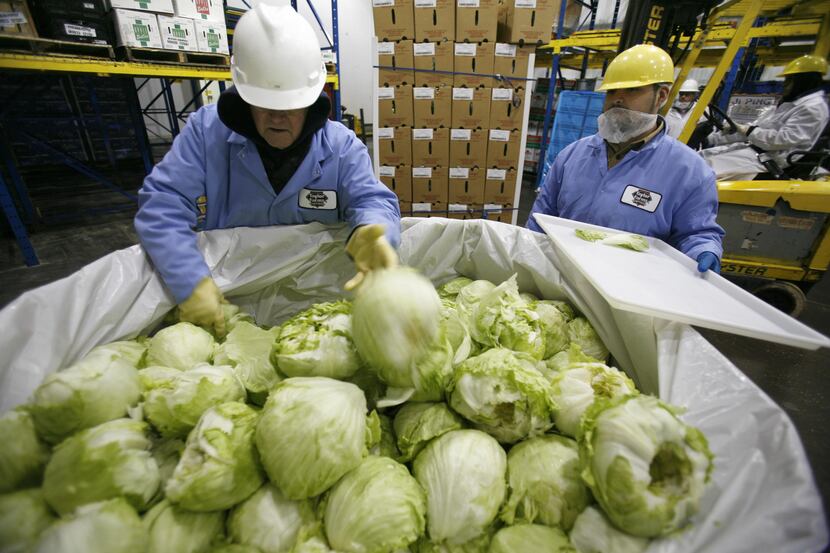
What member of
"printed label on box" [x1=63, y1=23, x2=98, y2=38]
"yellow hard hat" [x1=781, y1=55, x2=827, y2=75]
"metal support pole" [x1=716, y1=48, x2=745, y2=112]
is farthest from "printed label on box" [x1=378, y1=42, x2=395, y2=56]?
"metal support pole" [x1=716, y1=48, x2=745, y2=112]

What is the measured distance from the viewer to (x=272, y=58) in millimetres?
1717

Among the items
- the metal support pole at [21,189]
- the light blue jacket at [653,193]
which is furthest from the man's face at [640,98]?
the metal support pole at [21,189]

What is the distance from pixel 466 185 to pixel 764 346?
4137mm

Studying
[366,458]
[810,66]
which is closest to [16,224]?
[366,458]

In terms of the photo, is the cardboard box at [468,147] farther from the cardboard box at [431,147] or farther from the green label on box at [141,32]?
the green label on box at [141,32]

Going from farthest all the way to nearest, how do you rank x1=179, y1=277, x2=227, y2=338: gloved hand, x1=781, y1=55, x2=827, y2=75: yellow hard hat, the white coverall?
x1=781, y1=55, x2=827, y2=75: yellow hard hat → the white coverall → x1=179, y1=277, x2=227, y2=338: gloved hand

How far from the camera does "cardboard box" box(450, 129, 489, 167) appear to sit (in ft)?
18.6

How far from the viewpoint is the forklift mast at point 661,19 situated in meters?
3.46

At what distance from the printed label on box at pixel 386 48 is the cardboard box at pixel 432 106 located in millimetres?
566

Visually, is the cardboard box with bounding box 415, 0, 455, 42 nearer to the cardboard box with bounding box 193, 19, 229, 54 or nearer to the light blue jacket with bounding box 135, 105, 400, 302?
the cardboard box with bounding box 193, 19, 229, 54

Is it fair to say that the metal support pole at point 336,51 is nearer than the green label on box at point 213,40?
No

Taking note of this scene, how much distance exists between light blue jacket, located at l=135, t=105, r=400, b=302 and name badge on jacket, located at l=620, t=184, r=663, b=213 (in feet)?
5.23

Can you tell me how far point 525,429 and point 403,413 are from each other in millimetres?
406

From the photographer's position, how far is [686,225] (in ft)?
7.84
